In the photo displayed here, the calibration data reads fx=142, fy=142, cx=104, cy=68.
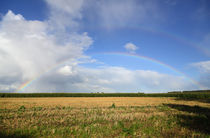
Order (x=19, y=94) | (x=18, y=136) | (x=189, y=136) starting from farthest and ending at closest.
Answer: (x=19, y=94) < (x=189, y=136) < (x=18, y=136)

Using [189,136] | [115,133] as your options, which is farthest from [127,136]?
[189,136]

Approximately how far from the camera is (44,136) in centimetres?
644

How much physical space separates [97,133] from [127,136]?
57.2 inches

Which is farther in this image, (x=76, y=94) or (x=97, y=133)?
(x=76, y=94)

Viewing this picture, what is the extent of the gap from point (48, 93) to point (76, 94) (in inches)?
516

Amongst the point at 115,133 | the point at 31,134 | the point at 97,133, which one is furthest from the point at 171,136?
the point at 31,134

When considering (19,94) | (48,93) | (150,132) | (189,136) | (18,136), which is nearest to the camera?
(18,136)

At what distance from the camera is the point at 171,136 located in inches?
267

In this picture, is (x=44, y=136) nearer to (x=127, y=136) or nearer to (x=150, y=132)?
(x=127, y=136)

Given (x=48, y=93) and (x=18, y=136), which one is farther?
(x=48, y=93)

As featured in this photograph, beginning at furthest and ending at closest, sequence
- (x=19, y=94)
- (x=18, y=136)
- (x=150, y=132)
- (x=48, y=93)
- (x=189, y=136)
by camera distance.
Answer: (x=48, y=93), (x=19, y=94), (x=150, y=132), (x=189, y=136), (x=18, y=136)

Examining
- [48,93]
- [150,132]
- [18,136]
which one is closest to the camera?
[18,136]

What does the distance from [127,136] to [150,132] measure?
53.2 inches

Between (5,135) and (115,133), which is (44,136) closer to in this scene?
(5,135)
